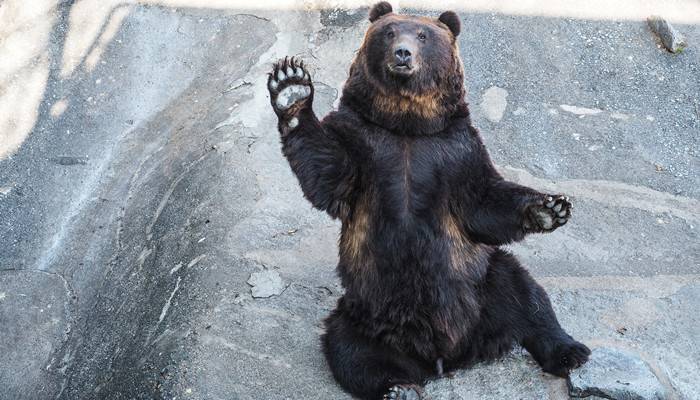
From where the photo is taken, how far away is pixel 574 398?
3.63 metres

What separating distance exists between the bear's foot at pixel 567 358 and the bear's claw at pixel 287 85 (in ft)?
6.35

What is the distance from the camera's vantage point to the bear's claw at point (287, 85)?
3262 mm

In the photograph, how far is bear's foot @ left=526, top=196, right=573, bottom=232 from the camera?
10.8ft

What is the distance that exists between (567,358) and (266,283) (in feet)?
6.31

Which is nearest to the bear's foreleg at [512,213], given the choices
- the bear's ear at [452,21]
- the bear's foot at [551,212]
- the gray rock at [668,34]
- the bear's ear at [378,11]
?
the bear's foot at [551,212]

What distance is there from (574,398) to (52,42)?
240 inches

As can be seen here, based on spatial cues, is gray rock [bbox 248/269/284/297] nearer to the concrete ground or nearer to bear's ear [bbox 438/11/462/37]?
the concrete ground

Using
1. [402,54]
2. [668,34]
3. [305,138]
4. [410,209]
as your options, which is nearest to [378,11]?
[402,54]

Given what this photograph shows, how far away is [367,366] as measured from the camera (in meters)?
3.61

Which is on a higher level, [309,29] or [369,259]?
[369,259]

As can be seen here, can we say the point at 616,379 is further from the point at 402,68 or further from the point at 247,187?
the point at 247,187

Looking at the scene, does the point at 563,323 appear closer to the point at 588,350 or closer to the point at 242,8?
the point at 588,350

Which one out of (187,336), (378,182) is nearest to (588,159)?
(378,182)

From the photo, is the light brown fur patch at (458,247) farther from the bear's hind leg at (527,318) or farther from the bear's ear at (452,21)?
the bear's ear at (452,21)
